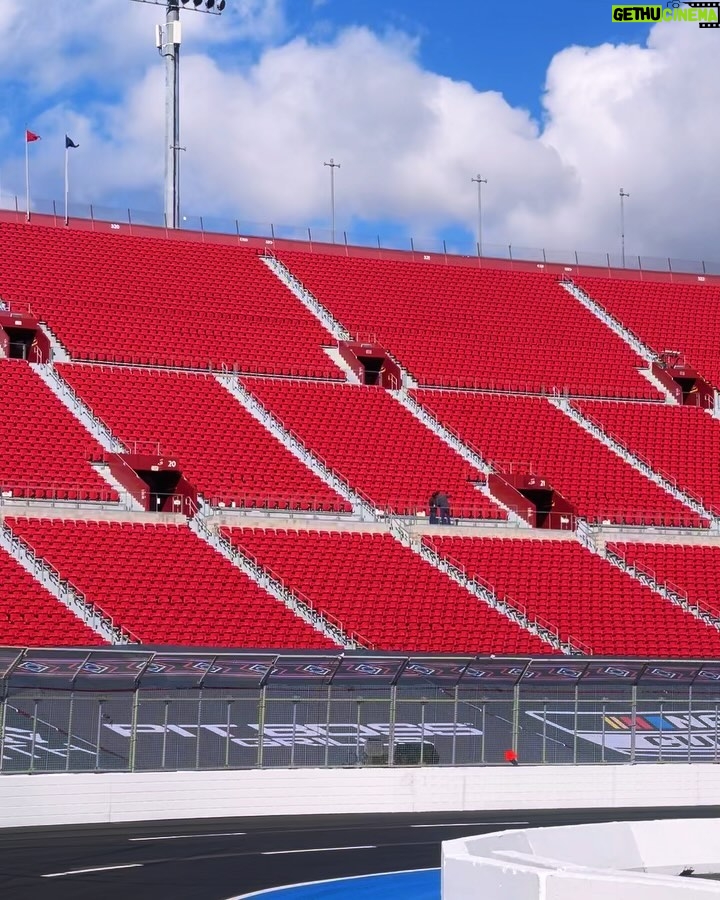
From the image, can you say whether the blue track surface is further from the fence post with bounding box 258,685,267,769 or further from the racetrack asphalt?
the fence post with bounding box 258,685,267,769

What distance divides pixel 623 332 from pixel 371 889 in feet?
138

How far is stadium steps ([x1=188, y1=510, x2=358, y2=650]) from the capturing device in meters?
33.8

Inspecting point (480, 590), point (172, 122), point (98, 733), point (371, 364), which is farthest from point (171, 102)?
point (98, 733)

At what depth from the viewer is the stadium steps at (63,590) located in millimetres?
31766

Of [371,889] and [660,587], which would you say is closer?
[371,889]

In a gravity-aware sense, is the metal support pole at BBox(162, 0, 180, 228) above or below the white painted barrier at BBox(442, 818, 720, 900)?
above

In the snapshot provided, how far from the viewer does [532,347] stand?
53.2 m

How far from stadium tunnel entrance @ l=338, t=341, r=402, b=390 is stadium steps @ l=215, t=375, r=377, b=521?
485 centimetres

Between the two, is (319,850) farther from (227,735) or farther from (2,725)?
(2,725)

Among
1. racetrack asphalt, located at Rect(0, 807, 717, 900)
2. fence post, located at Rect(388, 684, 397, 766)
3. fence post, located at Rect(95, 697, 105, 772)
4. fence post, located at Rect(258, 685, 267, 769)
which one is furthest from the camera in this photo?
fence post, located at Rect(388, 684, 397, 766)

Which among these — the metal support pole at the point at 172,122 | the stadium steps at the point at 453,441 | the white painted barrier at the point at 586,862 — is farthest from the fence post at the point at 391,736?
the metal support pole at the point at 172,122

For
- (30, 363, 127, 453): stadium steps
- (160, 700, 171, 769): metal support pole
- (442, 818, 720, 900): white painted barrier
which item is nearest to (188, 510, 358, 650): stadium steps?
(30, 363, 127, 453): stadium steps

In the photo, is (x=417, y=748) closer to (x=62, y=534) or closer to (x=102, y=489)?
(x=62, y=534)

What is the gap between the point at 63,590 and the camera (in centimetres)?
3291
